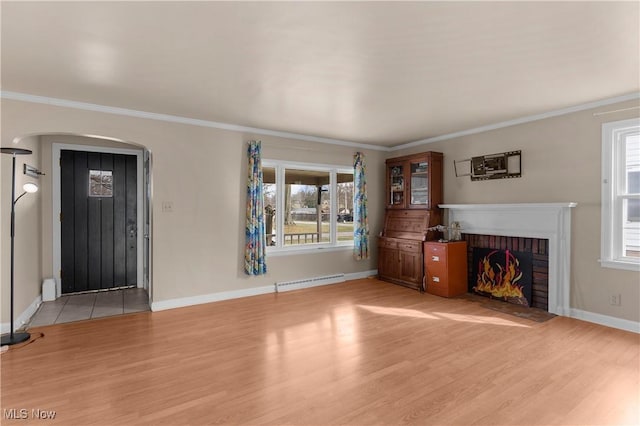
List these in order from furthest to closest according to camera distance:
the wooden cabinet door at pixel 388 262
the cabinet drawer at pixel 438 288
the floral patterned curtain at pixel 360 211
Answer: the floral patterned curtain at pixel 360 211, the wooden cabinet door at pixel 388 262, the cabinet drawer at pixel 438 288

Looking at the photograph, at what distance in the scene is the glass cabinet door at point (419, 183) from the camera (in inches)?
224

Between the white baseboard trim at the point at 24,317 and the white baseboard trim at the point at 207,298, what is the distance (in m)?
1.32

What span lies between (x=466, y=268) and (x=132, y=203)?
5.43 m

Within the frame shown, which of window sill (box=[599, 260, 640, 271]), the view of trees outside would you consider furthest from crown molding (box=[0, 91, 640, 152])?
window sill (box=[599, 260, 640, 271])

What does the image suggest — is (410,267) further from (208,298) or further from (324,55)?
(324,55)

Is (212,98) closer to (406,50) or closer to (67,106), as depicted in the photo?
(67,106)

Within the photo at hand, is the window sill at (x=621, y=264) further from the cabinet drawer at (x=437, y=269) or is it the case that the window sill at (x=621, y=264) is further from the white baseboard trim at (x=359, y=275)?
the white baseboard trim at (x=359, y=275)

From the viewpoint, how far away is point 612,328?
12.4 ft

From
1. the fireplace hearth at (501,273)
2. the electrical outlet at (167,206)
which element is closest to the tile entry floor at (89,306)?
the electrical outlet at (167,206)

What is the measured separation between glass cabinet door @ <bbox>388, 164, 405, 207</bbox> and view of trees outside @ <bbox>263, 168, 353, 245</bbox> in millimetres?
756

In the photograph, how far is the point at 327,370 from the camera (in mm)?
2801

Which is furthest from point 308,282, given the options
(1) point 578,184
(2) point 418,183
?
(1) point 578,184

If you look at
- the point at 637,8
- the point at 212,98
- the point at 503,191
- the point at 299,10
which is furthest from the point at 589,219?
the point at 212,98

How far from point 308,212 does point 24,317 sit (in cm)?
401
